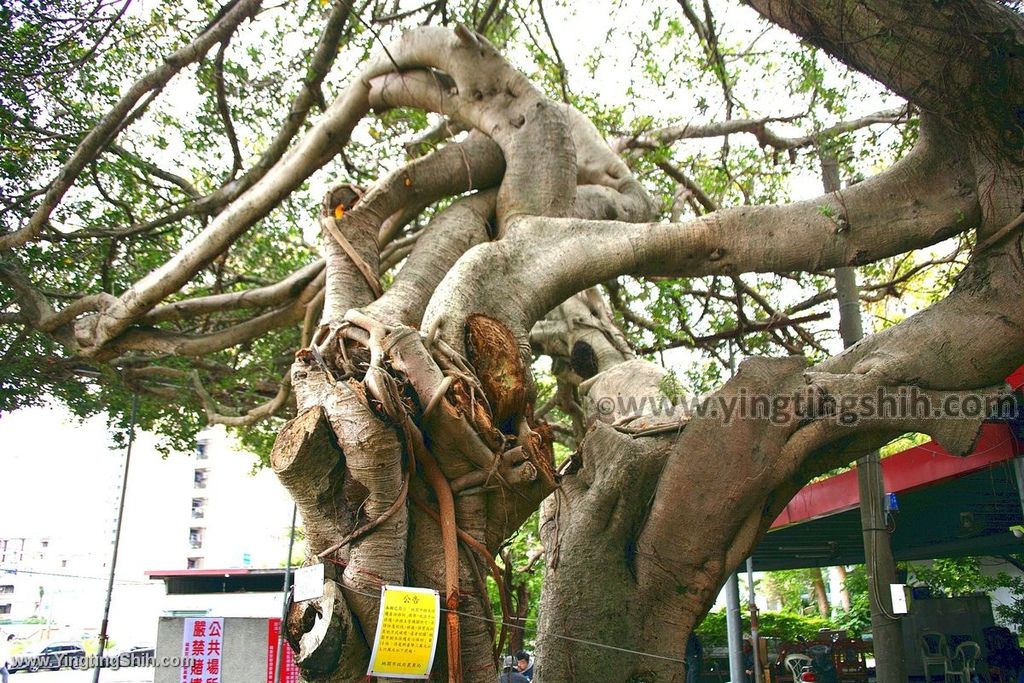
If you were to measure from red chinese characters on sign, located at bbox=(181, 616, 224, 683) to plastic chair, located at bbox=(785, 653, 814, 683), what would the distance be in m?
6.56

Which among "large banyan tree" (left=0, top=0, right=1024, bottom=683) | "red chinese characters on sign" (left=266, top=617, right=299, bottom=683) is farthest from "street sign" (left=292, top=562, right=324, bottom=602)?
"red chinese characters on sign" (left=266, top=617, right=299, bottom=683)

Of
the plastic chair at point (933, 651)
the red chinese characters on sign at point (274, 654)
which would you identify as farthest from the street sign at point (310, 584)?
the plastic chair at point (933, 651)

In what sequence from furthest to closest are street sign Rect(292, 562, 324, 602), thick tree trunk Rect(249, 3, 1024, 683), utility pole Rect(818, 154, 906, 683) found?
utility pole Rect(818, 154, 906, 683), thick tree trunk Rect(249, 3, 1024, 683), street sign Rect(292, 562, 324, 602)

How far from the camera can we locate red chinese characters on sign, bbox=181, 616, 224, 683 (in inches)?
294

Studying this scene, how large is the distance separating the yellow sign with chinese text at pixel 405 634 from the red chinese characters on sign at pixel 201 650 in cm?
540

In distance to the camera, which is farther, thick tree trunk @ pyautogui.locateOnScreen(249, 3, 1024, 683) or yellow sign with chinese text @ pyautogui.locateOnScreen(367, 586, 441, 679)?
thick tree trunk @ pyautogui.locateOnScreen(249, 3, 1024, 683)

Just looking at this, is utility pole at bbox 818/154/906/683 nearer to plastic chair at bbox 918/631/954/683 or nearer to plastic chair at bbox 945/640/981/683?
plastic chair at bbox 945/640/981/683

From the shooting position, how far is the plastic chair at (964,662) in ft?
27.9

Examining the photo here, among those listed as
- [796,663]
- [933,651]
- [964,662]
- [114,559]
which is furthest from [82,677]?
[964,662]

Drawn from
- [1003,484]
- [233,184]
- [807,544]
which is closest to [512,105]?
[233,184]

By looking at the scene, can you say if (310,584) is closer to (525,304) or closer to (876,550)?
(525,304)

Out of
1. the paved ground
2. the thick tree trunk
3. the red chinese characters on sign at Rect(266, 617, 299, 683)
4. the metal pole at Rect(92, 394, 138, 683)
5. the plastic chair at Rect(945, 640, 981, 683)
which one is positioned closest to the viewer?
the thick tree trunk

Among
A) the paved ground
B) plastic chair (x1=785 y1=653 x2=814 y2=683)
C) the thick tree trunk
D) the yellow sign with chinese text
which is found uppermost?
the thick tree trunk

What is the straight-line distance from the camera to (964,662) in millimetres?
8570
